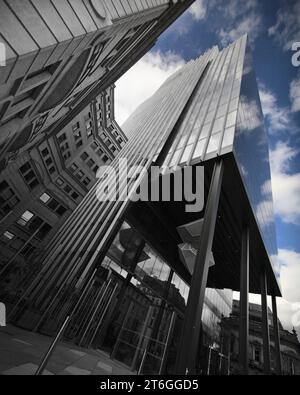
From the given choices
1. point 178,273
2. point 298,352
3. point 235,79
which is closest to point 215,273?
Answer: point 178,273

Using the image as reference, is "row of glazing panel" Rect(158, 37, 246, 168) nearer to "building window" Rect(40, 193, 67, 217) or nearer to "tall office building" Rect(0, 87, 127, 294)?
"tall office building" Rect(0, 87, 127, 294)

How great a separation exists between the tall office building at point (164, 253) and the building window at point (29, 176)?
36.3 ft

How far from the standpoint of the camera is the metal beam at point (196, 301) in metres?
7.99

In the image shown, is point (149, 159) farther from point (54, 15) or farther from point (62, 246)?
point (54, 15)

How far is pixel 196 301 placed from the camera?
30.2 feet

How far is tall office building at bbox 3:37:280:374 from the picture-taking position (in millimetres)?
11531

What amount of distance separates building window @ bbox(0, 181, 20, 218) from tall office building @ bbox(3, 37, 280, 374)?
33.4ft

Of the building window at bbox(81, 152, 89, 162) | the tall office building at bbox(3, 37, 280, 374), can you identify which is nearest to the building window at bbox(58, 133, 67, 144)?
the building window at bbox(81, 152, 89, 162)

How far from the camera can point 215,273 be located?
27469 mm

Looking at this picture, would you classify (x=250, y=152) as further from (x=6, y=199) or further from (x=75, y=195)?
(x=6, y=199)

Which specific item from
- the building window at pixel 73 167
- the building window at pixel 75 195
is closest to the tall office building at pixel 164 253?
the building window at pixel 75 195

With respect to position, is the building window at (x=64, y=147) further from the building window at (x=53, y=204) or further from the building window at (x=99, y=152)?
the building window at (x=99, y=152)

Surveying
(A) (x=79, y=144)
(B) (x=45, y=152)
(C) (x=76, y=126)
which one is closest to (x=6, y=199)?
(B) (x=45, y=152)
